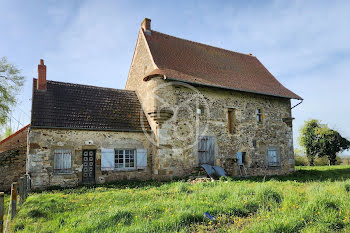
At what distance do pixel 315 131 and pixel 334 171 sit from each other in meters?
8.65

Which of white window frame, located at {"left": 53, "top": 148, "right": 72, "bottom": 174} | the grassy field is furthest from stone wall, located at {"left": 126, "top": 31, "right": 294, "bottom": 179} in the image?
the grassy field

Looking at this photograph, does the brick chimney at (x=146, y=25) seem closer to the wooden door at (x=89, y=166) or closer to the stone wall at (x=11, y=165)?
the wooden door at (x=89, y=166)

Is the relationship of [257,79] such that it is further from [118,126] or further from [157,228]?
[157,228]

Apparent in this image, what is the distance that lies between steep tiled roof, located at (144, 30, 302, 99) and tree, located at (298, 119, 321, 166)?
35.6ft

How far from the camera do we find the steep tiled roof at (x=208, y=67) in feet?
46.0

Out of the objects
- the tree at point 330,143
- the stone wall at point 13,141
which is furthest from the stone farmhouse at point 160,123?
the tree at point 330,143

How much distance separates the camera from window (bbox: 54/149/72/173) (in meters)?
11.4

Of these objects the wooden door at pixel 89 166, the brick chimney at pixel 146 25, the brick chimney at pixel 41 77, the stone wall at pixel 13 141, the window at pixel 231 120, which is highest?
the brick chimney at pixel 146 25

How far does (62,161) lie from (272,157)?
1259cm

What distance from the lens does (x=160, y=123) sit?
504 inches

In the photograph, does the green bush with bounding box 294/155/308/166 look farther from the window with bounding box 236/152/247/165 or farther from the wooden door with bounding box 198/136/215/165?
the wooden door with bounding box 198/136/215/165

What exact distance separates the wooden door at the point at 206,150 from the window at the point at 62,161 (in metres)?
6.56

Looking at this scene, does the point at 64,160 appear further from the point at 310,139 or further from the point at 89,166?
the point at 310,139

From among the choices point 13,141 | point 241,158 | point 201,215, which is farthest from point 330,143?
point 13,141
